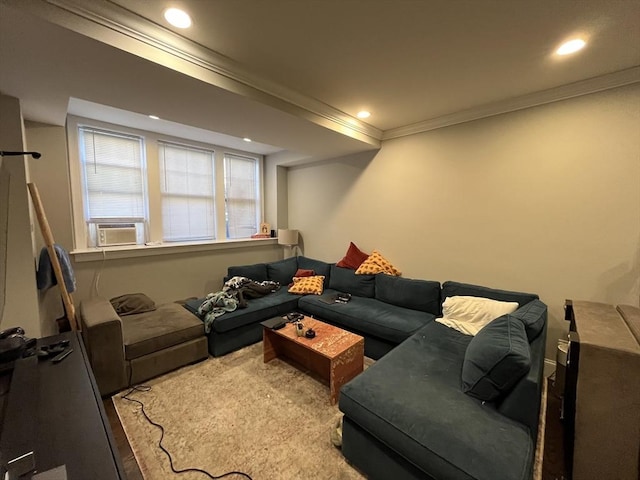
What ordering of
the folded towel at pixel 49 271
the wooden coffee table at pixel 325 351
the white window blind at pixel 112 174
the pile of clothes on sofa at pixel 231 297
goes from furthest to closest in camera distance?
the white window blind at pixel 112 174 → the pile of clothes on sofa at pixel 231 297 → the folded towel at pixel 49 271 → the wooden coffee table at pixel 325 351

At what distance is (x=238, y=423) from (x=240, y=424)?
0.06 feet

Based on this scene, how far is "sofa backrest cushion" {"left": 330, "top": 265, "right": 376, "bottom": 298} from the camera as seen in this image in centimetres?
351

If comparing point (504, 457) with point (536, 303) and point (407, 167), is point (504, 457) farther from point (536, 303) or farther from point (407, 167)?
point (407, 167)

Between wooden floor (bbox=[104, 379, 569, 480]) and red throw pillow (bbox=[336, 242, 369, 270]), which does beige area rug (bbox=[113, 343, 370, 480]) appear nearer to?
wooden floor (bbox=[104, 379, 569, 480])

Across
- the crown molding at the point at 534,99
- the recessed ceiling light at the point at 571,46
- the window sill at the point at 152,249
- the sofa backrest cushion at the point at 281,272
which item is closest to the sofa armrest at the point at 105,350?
the window sill at the point at 152,249

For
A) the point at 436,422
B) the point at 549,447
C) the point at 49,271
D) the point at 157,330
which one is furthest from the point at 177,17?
the point at 549,447

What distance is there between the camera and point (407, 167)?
135 inches

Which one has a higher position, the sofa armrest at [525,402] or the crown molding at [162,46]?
the crown molding at [162,46]

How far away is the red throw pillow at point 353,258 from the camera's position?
152 inches

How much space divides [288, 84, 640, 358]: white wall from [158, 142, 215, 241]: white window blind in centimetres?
256

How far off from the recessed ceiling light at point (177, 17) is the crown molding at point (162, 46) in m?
0.10

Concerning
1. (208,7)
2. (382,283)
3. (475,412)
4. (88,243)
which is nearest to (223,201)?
(88,243)

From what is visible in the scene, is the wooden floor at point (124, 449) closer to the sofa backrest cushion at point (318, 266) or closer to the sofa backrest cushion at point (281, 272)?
the sofa backrest cushion at point (281, 272)

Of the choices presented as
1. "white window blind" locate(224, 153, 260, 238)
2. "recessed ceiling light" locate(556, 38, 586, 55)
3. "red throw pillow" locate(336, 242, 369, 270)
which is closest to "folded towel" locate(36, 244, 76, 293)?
"white window blind" locate(224, 153, 260, 238)
